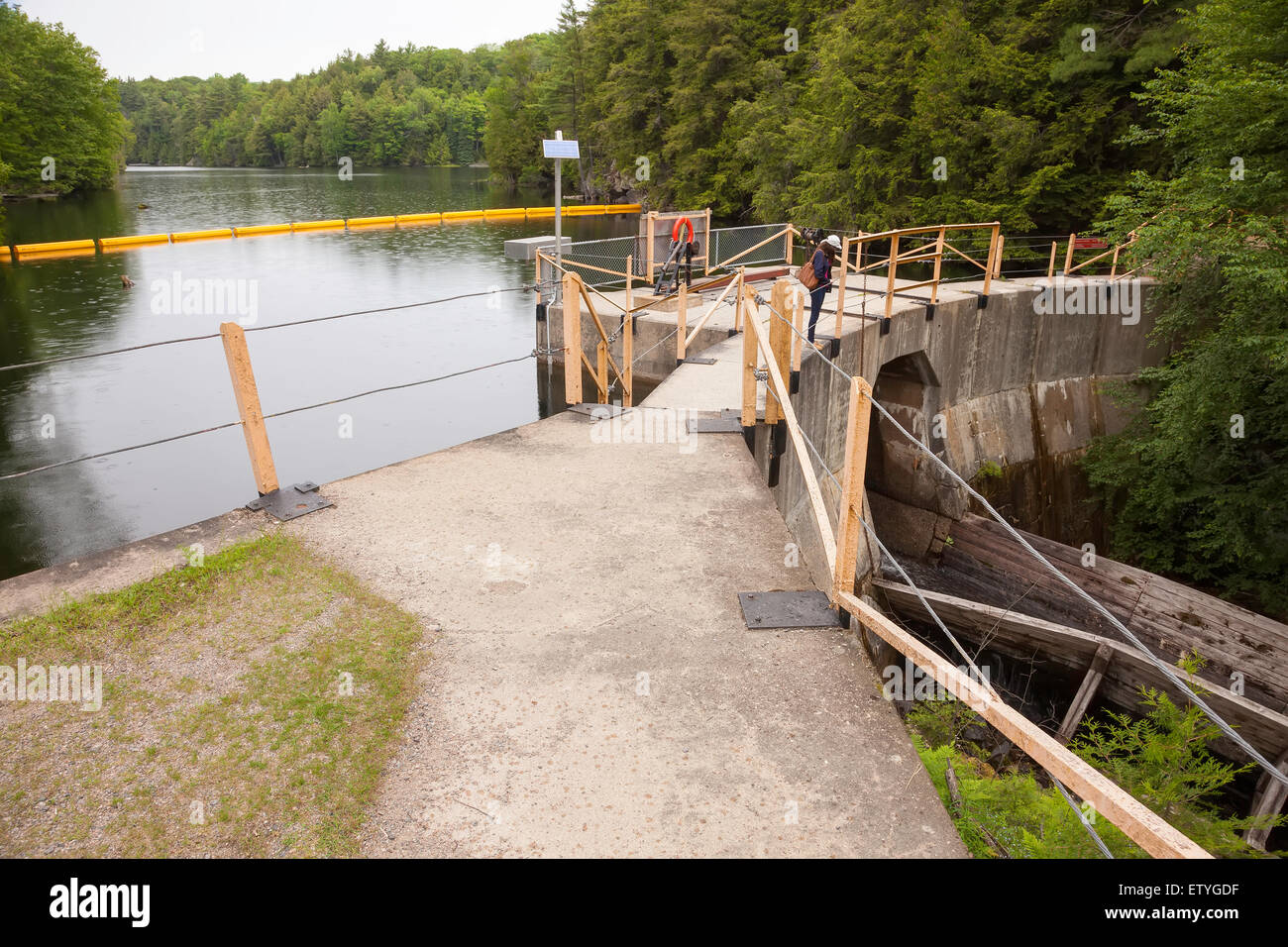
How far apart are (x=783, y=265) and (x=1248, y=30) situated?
10.2 m

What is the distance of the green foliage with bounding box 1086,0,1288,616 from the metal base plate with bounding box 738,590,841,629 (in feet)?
35.4

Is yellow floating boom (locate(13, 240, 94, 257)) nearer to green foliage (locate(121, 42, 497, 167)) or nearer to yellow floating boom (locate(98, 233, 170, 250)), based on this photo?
yellow floating boom (locate(98, 233, 170, 250))

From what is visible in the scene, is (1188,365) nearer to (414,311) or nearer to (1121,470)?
(1121,470)

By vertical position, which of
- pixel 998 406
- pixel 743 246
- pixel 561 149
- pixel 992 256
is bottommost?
pixel 998 406

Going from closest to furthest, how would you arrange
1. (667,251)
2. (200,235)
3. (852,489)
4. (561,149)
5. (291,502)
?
(852,489)
(291,502)
(561,149)
(667,251)
(200,235)

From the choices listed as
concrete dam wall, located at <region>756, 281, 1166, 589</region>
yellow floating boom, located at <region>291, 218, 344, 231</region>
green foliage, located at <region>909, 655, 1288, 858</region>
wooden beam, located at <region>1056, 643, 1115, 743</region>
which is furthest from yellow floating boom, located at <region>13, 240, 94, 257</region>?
wooden beam, located at <region>1056, 643, 1115, 743</region>

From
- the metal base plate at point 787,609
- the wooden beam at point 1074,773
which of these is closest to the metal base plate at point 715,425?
the metal base plate at point 787,609

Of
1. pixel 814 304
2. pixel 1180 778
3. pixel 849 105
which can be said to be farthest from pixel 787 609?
pixel 849 105

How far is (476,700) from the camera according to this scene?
392 cm

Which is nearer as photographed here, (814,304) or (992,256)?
(814,304)

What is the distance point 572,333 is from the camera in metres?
8.34

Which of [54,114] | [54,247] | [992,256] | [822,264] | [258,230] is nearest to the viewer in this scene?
[822,264]

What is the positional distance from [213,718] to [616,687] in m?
1.89

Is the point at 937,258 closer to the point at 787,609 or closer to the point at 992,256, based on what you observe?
the point at 992,256
